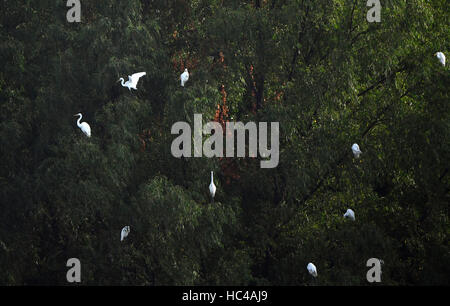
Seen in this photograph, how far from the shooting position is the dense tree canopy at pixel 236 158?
34.7 feet

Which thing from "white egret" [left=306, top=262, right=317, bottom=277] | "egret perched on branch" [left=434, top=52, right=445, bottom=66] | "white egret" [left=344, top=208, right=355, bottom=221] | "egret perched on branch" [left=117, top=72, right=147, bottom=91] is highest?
"egret perched on branch" [left=434, top=52, right=445, bottom=66]

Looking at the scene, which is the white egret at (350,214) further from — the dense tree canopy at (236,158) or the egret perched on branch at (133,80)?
the egret perched on branch at (133,80)

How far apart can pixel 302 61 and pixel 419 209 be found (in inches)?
110

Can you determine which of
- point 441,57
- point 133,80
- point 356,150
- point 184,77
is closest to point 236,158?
point 184,77

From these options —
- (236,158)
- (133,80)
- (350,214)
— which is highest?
(133,80)

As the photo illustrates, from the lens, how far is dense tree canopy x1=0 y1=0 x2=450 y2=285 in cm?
1059

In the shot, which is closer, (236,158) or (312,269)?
(312,269)

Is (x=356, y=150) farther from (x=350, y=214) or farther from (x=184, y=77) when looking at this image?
(x=184, y=77)

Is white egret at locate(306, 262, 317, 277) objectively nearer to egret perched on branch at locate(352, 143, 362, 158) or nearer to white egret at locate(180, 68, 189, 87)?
egret perched on branch at locate(352, 143, 362, 158)

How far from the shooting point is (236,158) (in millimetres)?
11617

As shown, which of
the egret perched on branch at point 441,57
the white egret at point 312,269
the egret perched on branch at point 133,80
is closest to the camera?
the white egret at point 312,269

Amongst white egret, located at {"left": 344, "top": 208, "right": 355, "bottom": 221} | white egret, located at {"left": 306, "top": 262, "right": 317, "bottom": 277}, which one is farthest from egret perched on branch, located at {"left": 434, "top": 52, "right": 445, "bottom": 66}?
white egret, located at {"left": 306, "top": 262, "right": 317, "bottom": 277}

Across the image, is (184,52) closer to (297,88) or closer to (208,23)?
(208,23)

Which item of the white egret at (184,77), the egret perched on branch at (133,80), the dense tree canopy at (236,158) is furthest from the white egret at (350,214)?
the egret perched on branch at (133,80)
